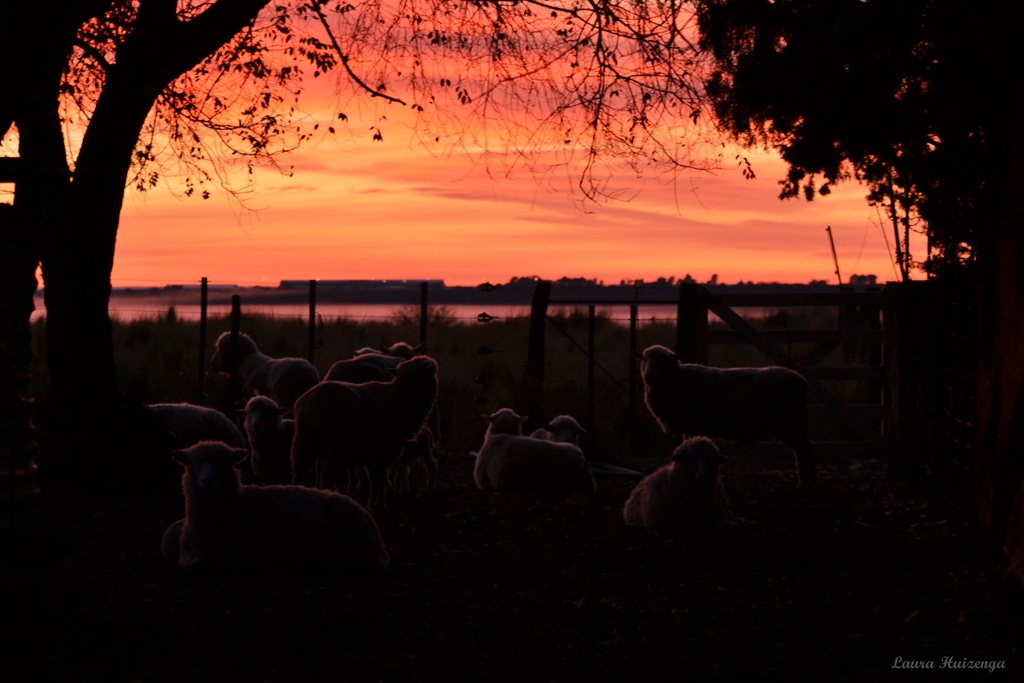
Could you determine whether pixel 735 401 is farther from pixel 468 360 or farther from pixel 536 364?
pixel 468 360

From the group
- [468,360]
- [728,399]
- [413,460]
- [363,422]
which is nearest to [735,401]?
[728,399]

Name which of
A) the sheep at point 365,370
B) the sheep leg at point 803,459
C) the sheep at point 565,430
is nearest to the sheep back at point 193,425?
the sheep at point 365,370

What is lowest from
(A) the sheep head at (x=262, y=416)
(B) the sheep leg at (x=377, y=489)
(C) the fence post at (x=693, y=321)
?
(B) the sheep leg at (x=377, y=489)

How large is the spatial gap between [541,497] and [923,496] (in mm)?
3883

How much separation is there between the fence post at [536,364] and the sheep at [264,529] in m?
6.96

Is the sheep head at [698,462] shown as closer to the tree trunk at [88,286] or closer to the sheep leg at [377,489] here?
the sheep leg at [377,489]

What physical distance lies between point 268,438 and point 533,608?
473 cm

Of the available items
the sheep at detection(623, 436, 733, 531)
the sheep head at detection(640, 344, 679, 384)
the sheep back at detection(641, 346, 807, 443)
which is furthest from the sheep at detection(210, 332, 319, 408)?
the sheep at detection(623, 436, 733, 531)

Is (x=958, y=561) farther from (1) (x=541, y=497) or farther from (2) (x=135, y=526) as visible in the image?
(2) (x=135, y=526)

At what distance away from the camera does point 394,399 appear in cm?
1054

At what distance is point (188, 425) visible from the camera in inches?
462

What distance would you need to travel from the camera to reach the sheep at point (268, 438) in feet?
37.0

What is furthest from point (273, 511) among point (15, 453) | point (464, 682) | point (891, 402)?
point (891, 402)

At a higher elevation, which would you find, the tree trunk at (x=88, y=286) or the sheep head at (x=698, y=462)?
the tree trunk at (x=88, y=286)
